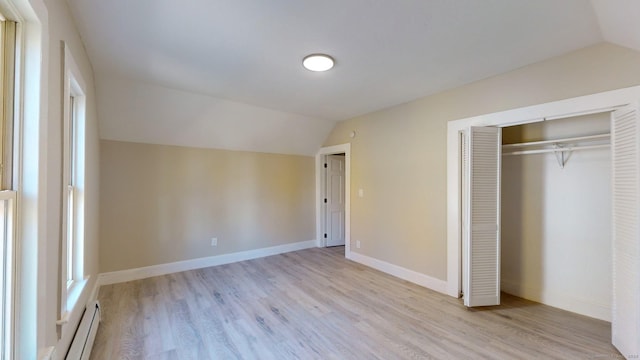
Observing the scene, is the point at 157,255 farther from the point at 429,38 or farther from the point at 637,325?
the point at 637,325

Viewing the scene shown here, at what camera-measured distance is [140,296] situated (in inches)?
124

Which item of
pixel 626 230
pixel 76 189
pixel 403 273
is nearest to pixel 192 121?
pixel 76 189

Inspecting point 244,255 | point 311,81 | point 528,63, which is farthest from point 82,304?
point 528,63

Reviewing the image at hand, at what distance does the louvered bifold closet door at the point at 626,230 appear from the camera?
6.26ft

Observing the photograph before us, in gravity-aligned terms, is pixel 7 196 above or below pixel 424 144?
below

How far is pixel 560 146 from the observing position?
112 inches

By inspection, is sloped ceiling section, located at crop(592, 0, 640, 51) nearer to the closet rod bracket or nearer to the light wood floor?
the closet rod bracket

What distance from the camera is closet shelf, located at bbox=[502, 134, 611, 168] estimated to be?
8.51 feet

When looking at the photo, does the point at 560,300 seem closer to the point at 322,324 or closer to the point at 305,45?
the point at 322,324

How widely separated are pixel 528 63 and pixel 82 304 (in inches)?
179

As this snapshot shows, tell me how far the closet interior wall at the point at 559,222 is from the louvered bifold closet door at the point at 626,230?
61cm

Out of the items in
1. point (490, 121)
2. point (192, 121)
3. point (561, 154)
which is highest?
point (192, 121)

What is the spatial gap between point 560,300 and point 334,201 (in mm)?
3826

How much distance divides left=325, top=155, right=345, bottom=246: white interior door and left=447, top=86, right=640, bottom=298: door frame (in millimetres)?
2838
